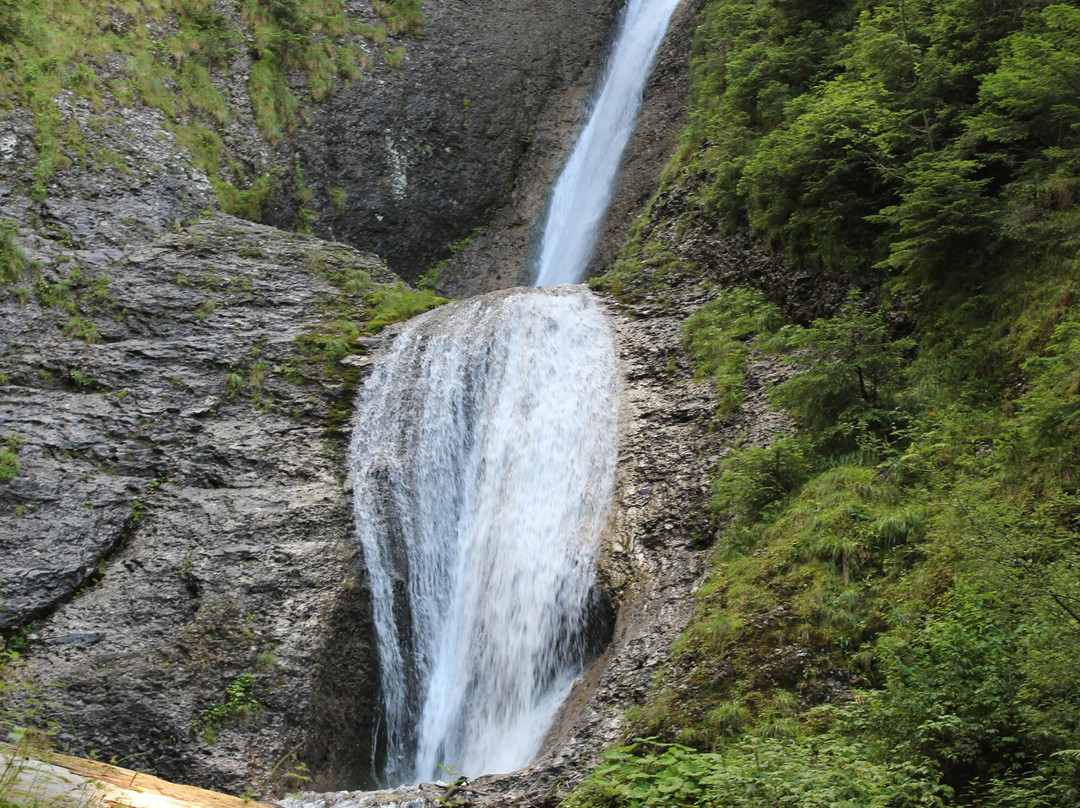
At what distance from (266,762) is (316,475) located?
377cm

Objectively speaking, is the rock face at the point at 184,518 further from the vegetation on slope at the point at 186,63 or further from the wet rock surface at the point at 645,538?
the vegetation on slope at the point at 186,63

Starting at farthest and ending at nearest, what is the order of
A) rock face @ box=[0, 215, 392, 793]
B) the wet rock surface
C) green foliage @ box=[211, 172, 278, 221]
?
green foliage @ box=[211, 172, 278, 221]
rock face @ box=[0, 215, 392, 793]
the wet rock surface

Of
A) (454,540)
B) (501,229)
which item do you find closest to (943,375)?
(454,540)

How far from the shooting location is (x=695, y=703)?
6.93 m

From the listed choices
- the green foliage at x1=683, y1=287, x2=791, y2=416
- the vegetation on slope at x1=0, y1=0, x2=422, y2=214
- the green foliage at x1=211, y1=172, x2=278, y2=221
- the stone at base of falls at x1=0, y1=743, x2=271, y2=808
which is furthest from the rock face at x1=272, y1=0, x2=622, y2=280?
the stone at base of falls at x1=0, y1=743, x2=271, y2=808

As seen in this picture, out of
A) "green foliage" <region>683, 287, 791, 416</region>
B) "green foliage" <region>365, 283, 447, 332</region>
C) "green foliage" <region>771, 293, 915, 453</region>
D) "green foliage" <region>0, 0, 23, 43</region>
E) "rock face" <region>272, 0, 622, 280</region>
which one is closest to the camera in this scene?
"green foliage" <region>771, 293, 915, 453</region>

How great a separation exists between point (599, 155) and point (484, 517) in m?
11.8

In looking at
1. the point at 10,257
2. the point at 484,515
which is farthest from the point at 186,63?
the point at 484,515

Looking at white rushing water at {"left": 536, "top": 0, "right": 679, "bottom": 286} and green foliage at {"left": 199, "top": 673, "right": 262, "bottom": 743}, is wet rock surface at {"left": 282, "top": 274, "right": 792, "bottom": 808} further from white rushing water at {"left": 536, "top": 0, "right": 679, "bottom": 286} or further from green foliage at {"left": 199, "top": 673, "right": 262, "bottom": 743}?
white rushing water at {"left": 536, "top": 0, "right": 679, "bottom": 286}

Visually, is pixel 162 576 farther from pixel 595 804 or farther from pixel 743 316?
pixel 743 316

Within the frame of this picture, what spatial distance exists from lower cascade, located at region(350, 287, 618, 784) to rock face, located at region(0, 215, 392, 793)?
512 mm

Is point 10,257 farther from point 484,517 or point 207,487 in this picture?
point 484,517

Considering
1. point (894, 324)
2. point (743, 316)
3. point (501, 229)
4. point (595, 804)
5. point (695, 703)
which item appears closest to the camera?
point (595, 804)

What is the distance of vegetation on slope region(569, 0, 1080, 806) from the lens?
489cm
